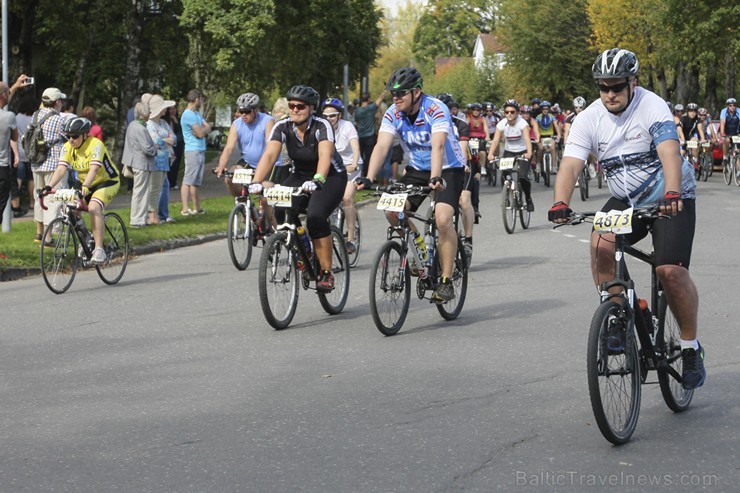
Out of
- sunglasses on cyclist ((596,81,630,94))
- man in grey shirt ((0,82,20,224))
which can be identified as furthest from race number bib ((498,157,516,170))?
sunglasses on cyclist ((596,81,630,94))

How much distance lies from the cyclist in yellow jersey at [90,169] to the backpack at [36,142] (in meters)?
3.19

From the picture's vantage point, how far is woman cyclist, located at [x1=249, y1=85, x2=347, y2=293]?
1059 centimetres

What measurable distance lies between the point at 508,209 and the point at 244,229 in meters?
5.03

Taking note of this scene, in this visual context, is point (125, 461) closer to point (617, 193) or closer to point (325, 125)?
point (617, 193)

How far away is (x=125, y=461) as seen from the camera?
6094 mm

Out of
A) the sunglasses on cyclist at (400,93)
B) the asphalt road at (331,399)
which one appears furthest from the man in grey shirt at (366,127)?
the sunglasses on cyclist at (400,93)

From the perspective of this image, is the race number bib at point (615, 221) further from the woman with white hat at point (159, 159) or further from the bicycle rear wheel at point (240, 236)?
the woman with white hat at point (159, 159)

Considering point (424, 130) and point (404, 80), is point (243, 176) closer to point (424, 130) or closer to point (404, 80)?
point (424, 130)

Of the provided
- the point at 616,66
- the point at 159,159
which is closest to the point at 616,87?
the point at 616,66

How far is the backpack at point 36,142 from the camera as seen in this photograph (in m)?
16.1

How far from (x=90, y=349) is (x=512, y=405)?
3.55m

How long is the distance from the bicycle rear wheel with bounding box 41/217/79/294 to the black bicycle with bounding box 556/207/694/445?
284 inches

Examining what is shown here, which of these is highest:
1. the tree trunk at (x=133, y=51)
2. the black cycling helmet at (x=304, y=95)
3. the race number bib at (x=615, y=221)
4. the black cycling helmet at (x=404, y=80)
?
the tree trunk at (x=133, y=51)

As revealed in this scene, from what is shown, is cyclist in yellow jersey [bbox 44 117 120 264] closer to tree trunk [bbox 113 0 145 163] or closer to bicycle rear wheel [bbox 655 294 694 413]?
bicycle rear wheel [bbox 655 294 694 413]
